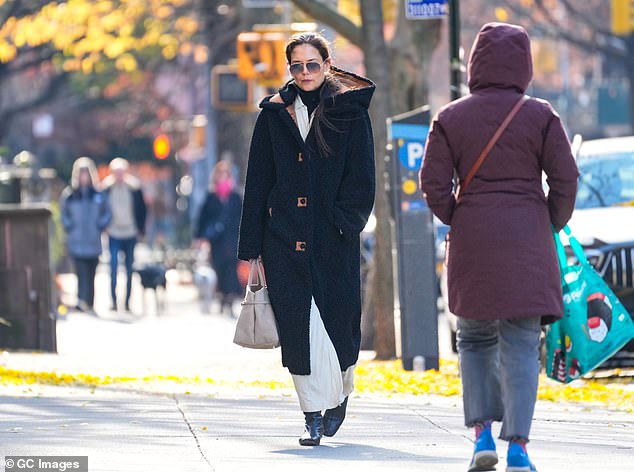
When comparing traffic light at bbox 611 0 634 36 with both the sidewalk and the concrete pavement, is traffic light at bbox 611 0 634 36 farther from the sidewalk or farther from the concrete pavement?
the concrete pavement

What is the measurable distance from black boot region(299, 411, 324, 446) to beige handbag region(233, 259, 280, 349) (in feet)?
1.15

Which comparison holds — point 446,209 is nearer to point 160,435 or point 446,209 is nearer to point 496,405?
point 496,405

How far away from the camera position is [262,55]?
1944 centimetres

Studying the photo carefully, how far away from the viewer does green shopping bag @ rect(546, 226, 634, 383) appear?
24.8ft

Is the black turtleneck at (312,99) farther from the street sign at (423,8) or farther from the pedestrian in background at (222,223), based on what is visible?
the pedestrian in background at (222,223)

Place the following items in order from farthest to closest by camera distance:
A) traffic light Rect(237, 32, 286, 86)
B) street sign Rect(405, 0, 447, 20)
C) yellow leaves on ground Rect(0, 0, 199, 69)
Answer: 1. yellow leaves on ground Rect(0, 0, 199, 69)
2. traffic light Rect(237, 32, 286, 86)
3. street sign Rect(405, 0, 447, 20)

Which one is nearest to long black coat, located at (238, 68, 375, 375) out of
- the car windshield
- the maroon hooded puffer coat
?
the maroon hooded puffer coat

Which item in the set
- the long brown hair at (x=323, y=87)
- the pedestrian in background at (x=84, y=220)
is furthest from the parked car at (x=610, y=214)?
the pedestrian in background at (x=84, y=220)

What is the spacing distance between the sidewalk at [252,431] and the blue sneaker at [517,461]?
313mm

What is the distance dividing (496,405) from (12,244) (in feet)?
26.1

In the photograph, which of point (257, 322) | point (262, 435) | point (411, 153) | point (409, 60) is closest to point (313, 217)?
point (257, 322)

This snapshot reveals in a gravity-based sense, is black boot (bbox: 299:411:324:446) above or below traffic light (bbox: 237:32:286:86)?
below

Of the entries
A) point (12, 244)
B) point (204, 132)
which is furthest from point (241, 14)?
point (12, 244)

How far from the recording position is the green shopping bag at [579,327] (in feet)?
24.8
